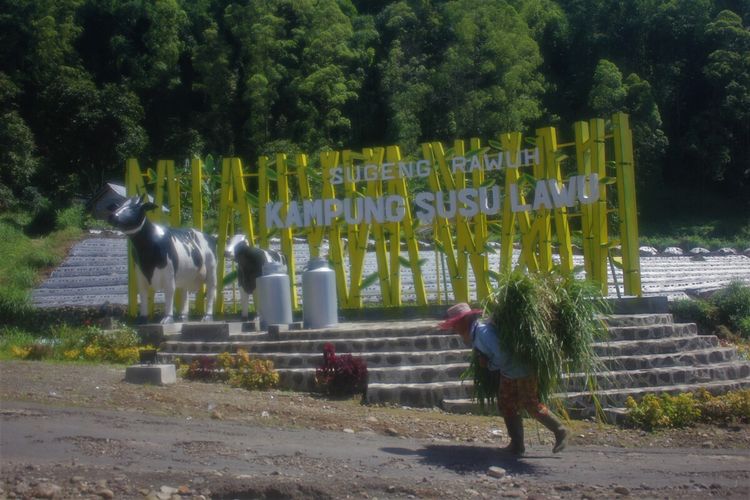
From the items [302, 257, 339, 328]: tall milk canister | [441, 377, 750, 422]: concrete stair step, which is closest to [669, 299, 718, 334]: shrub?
[441, 377, 750, 422]: concrete stair step

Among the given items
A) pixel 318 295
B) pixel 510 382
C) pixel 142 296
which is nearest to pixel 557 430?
pixel 510 382

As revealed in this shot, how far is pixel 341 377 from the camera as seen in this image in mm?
11844

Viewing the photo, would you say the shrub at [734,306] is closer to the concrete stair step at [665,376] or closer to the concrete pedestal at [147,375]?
the concrete stair step at [665,376]

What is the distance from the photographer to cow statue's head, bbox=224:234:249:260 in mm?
16500

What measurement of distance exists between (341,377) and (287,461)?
12.6ft

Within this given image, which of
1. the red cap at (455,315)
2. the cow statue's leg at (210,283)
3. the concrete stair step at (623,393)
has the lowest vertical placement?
the concrete stair step at (623,393)

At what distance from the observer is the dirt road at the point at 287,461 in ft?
23.5

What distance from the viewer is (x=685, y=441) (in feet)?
33.6

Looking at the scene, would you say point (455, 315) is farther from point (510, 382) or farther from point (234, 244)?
point (234, 244)

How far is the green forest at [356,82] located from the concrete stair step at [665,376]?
2626 centimetres

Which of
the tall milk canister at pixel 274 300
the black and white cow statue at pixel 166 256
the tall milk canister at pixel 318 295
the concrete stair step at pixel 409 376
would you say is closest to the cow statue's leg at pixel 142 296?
the black and white cow statue at pixel 166 256

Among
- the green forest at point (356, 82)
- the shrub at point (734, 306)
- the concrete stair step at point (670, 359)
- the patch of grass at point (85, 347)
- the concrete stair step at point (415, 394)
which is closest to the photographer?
the concrete stair step at point (415, 394)

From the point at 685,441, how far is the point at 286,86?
32598 mm

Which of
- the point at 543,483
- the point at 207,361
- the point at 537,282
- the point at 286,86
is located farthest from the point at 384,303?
the point at 286,86
